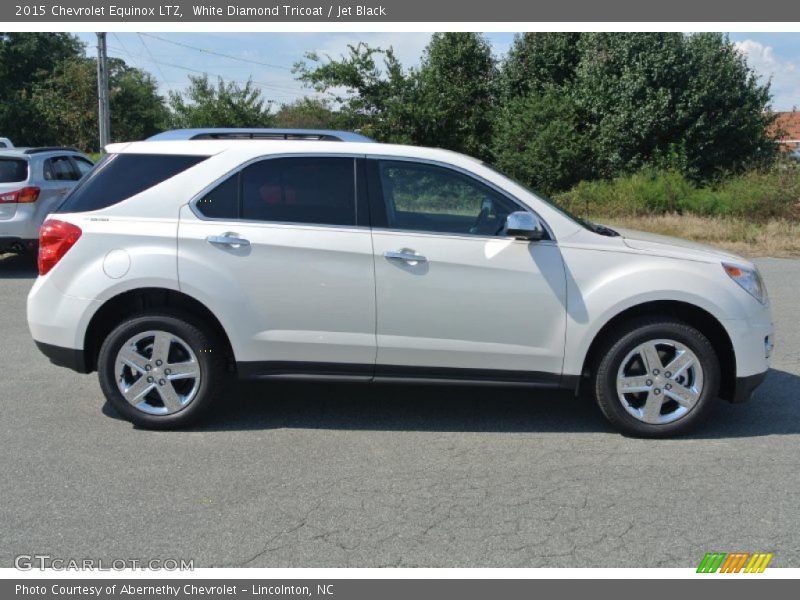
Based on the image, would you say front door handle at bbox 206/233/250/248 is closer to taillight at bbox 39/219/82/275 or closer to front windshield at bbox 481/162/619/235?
taillight at bbox 39/219/82/275

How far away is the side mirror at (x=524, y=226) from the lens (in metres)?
4.96

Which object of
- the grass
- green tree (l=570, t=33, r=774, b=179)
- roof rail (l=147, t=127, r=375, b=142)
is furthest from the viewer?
green tree (l=570, t=33, r=774, b=179)

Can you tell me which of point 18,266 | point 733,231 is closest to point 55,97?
point 18,266

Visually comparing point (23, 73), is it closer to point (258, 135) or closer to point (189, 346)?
point (258, 135)

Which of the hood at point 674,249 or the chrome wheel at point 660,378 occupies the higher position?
the hood at point 674,249

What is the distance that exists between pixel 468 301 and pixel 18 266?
9351 mm

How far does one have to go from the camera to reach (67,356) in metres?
5.24

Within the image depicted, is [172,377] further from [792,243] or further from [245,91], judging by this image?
[245,91]

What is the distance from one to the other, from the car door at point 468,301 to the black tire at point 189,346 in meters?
1.07

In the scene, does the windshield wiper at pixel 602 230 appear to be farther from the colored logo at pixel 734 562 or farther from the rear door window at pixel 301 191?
the colored logo at pixel 734 562

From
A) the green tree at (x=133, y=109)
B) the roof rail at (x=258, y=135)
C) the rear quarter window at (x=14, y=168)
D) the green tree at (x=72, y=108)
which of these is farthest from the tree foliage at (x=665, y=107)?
the green tree at (x=133, y=109)

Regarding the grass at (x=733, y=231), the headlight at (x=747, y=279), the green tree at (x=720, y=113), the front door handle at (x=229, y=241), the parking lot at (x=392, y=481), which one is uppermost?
the green tree at (x=720, y=113)

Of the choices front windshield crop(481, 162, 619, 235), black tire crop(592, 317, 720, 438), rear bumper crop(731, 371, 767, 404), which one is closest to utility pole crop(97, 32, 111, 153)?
front windshield crop(481, 162, 619, 235)

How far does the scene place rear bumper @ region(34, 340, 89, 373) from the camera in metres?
5.23
